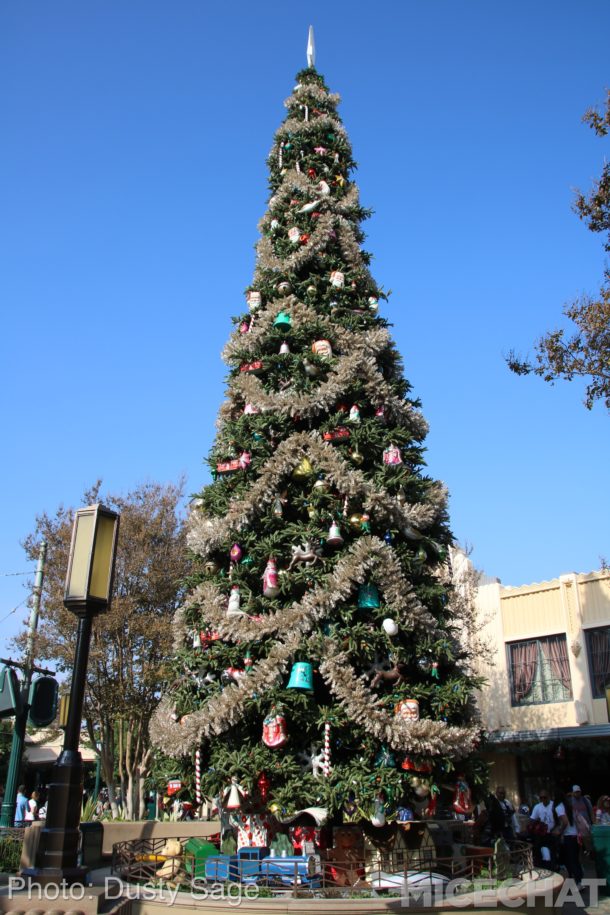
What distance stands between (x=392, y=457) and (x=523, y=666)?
1749 centimetres

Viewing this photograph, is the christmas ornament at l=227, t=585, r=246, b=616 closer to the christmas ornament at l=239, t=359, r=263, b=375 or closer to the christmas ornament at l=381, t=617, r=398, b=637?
the christmas ornament at l=381, t=617, r=398, b=637

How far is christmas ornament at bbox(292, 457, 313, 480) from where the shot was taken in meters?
9.38

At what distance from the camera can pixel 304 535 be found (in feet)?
29.6

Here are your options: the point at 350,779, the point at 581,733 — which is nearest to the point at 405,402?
the point at 350,779

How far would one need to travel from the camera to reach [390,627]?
8461 millimetres

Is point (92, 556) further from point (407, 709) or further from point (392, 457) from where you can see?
point (392, 457)

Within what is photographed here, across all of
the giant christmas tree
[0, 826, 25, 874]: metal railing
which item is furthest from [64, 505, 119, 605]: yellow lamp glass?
[0, 826, 25, 874]: metal railing

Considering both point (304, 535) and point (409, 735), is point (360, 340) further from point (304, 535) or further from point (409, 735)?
point (409, 735)

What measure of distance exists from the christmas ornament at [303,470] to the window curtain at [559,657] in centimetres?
1729

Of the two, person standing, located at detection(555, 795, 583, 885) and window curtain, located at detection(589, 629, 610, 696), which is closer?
person standing, located at detection(555, 795, 583, 885)

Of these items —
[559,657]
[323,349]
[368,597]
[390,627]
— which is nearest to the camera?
[390,627]

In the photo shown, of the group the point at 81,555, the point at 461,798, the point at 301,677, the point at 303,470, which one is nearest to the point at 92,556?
the point at 81,555

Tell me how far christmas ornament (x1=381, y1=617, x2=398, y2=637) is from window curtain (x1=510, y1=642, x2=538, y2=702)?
1758cm

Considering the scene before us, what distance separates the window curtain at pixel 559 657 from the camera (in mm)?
23141
